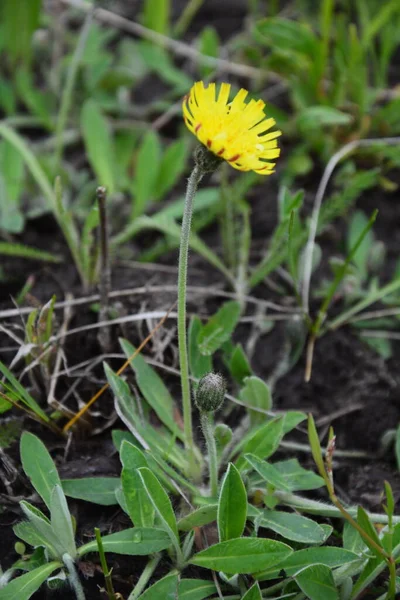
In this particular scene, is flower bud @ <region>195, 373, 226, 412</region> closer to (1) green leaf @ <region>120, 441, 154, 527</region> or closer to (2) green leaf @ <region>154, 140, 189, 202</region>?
(1) green leaf @ <region>120, 441, 154, 527</region>

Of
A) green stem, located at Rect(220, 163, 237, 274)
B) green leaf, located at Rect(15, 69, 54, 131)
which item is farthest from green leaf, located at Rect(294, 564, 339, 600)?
green leaf, located at Rect(15, 69, 54, 131)

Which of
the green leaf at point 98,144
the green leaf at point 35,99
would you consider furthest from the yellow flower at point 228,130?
the green leaf at point 35,99

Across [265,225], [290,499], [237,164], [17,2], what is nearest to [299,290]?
[265,225]

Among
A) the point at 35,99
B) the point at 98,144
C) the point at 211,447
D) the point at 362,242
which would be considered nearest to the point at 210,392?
the point at 211,447

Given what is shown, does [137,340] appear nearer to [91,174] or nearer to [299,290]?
[299,290]

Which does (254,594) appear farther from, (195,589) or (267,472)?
(267,472)

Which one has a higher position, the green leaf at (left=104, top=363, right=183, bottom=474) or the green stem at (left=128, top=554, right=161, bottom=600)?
the green leaf at (left=104, top=363, right=183, bottom=474)

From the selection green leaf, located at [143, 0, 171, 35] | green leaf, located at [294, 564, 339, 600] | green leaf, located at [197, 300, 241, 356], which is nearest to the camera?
green leaf, located at [294, 564, 339, 600]
